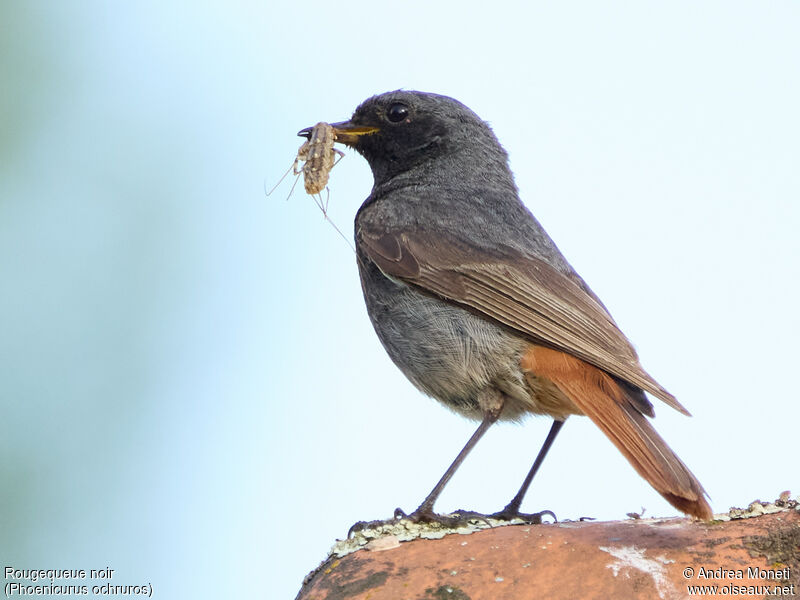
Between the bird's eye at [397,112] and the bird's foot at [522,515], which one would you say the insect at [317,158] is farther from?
the bird's foot at [522,515]

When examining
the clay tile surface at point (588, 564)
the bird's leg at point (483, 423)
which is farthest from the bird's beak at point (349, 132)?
the clay tile surface at point (588, 564)

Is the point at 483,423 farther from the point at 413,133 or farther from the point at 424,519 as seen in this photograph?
the point at 413,133

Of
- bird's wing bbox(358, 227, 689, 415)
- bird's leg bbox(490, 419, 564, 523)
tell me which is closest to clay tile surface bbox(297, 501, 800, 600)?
bird's wing bbox(358, 227, 689, 415)

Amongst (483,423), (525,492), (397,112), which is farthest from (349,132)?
(525,492)

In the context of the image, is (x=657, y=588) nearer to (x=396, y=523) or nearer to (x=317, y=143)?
(x=396, y=523)

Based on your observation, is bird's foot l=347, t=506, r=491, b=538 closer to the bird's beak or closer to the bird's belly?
the bird's belly

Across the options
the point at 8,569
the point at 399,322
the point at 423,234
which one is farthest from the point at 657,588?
the point at 8,569
